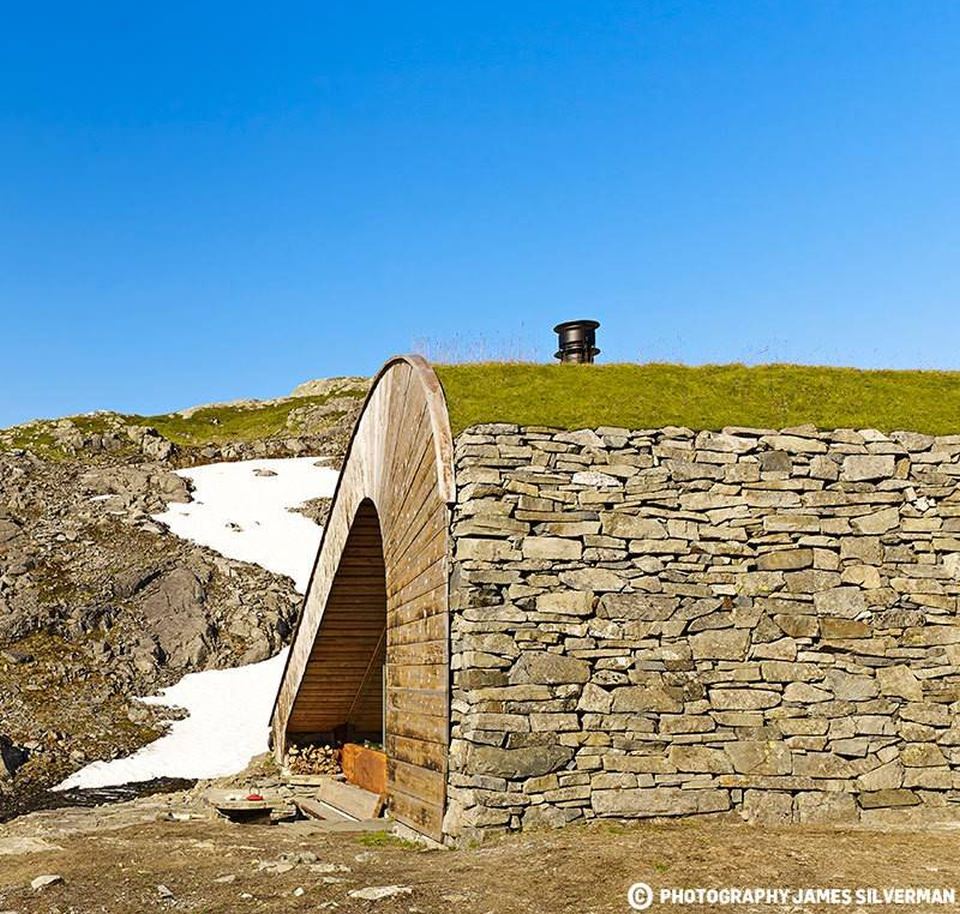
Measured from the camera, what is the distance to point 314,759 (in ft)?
62.6

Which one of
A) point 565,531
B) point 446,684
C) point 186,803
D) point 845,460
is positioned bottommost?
point 186,803

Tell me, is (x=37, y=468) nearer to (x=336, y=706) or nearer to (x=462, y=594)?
(x=336, y=706)

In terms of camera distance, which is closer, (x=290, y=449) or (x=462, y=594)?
(x=462, y=594)

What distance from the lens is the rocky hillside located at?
26031mm

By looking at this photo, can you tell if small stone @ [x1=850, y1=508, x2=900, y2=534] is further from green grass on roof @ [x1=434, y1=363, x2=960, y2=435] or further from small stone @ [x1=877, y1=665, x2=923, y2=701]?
small stone @ [x1=877, y1=665, x2=923, y2=701]

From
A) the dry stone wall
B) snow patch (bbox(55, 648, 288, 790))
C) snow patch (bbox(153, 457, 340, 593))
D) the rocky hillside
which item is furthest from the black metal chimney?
snow patch (bbox(153, 457, 340, 593))

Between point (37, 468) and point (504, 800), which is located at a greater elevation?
point (37, 468)

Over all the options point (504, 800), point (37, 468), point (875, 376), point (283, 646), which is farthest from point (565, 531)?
point (37, 468)

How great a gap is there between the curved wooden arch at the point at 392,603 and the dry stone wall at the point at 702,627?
482 mm

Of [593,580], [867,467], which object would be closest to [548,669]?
[593,580]

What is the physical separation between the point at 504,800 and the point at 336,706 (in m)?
9.46

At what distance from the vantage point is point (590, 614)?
1038 cm

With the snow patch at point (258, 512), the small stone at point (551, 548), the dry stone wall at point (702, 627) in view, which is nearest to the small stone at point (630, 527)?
the dry stone wall at point (702, 627)

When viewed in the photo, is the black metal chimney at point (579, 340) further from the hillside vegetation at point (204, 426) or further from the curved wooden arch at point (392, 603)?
the hillside vegetation at point (204, 426)
